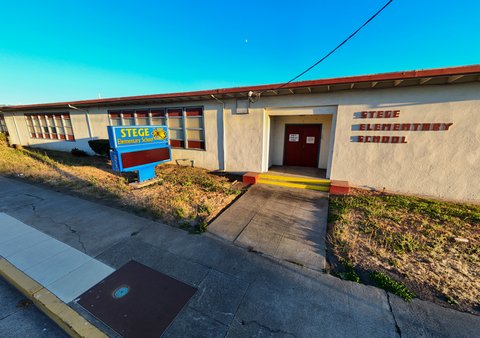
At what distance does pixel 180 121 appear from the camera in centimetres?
938

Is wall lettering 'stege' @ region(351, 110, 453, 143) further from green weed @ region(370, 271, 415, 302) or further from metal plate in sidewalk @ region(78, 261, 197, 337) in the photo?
metal plate in sidewalk @ region(78, 261, 197, 337)

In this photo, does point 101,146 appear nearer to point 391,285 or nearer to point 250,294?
point 250,294

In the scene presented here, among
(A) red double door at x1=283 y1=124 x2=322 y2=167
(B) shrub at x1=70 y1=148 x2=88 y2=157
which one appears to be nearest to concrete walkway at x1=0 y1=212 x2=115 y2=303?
(A) red double door at x1=283 y1=124 x2=322 y2=167

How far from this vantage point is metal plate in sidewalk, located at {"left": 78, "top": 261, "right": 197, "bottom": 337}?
2232 millimetres

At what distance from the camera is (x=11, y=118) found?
53.4 feet

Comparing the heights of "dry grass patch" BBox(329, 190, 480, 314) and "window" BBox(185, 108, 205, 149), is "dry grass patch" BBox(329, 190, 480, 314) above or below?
below

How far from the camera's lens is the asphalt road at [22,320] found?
85.7 inches

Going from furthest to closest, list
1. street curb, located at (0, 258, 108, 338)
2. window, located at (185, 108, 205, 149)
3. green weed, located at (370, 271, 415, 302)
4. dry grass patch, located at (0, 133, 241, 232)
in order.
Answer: window, located at (185, 108, 205, 149) < dry grass patch, located at (0, 133, 241, 232) < green weed, located at (370, 271, 415, 302) < street curb, located at (0, 258, 108, 338)

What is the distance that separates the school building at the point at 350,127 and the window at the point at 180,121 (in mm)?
49

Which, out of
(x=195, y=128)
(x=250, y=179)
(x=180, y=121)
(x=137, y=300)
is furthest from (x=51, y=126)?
(x=137, y=300)

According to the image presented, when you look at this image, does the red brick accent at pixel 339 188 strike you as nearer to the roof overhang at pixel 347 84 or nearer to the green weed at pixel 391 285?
the roof overhang at pixel 347 84

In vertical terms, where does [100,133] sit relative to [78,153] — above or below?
above

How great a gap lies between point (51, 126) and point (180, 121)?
1217 cm

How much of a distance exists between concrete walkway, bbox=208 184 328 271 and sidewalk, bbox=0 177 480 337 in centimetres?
29
